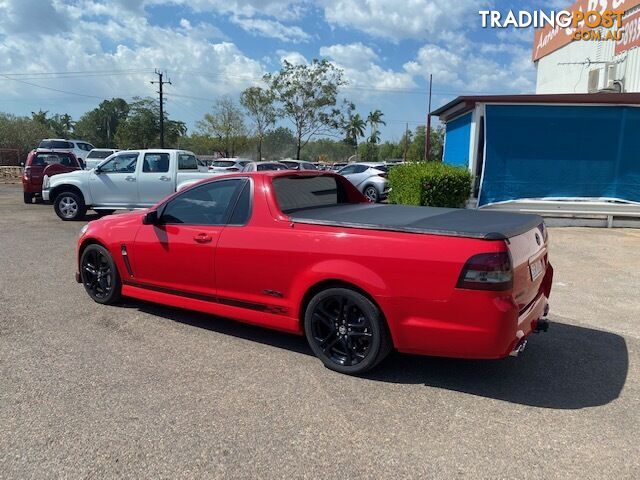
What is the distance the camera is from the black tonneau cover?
354 cm

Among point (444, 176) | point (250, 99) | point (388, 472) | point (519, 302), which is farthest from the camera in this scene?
point (250, 99)

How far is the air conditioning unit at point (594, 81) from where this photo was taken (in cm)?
1842

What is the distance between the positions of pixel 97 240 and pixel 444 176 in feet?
27.1

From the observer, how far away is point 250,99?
44.7 metres

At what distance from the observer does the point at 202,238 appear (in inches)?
183

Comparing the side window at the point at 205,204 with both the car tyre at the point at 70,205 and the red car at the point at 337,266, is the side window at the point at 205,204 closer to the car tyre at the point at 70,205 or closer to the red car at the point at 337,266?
the red car at the point at 337,266

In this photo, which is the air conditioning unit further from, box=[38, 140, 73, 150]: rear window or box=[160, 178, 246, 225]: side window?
box=[38, 140, 73, 150]: rear window

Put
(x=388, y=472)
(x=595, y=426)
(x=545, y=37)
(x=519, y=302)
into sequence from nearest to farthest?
(x=388, y=472) < (x=595, y=426) < (x=519, y=302) < (x=545, y=37)

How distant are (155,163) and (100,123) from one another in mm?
90427

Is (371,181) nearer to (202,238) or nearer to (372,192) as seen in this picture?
(372,192)

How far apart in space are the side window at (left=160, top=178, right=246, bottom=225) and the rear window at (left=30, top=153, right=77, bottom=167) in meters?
13.6

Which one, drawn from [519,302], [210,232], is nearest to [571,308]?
[519,302]

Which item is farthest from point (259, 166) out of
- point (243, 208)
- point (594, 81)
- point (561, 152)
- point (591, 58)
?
point (243, 208)

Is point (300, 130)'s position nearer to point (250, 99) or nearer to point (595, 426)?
point (250, 99)
